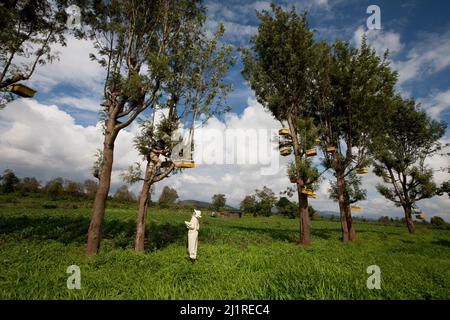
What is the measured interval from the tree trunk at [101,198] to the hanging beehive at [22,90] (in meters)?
3.42

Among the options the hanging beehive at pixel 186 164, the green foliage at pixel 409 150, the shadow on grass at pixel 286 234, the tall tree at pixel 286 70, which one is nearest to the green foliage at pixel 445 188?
the green foliage at pixel 409 150

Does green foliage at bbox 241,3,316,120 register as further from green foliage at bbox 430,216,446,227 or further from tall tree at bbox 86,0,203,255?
green foliage at bbox 430,216,446,227

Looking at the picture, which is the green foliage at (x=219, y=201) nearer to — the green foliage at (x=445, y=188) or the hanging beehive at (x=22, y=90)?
the green foliage at (x=445, y=188)

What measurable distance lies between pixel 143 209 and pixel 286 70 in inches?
552

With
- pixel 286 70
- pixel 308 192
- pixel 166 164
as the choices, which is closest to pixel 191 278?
pixel 166 164

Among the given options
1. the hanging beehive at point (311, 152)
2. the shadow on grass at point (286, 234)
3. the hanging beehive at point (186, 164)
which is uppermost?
the hanging beehive at point (311, 152)

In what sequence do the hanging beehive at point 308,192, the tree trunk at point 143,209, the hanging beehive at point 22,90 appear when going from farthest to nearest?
the hanging beehive at point 308,192 < the tree trunk at point 143,209 < the hanging beehive at point 22,90

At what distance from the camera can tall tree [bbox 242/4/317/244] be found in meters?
17.0

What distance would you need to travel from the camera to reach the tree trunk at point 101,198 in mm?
10930

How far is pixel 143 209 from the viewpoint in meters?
12.3

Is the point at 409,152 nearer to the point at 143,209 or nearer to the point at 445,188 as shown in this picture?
the point at 445,188
